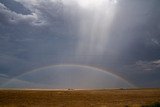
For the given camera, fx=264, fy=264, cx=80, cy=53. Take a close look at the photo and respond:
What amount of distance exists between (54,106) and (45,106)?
1696mm

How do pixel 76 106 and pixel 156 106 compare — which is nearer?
pixel 156 106

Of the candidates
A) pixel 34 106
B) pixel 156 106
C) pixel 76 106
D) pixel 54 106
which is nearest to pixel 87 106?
pixel 76 106

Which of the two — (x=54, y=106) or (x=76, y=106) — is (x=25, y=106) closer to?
(x=54, y=106)

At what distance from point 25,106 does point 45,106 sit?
370cm

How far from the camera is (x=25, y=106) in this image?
159 ft

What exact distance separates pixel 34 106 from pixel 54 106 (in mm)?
3757

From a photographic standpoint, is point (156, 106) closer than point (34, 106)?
Yes

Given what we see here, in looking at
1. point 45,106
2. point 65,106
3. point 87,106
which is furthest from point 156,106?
point 45,106

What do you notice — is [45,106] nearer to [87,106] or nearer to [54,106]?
[54,106]

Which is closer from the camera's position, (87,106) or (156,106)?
(156,106)

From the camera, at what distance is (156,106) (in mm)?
39562

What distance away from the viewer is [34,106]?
4822 cm

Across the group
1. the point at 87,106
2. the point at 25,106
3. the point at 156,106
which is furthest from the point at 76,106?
the point at 156,106

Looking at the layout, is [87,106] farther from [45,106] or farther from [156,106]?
[156,106]
